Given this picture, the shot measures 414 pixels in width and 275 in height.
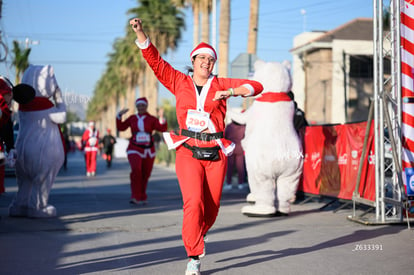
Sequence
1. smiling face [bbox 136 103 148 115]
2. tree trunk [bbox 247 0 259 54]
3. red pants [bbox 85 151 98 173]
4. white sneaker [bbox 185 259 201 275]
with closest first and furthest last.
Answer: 1. white sneaker [bbox 185 259 201 275]
2. smiling face [bbox 136 103 148 115]
3. red pants [bbox 85 151 98 173]
4. tree trunk [bbox 247 0 259 54]

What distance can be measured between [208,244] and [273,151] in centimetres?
263

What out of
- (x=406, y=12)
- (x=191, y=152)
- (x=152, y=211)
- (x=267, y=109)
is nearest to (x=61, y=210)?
(x=152, y=211)

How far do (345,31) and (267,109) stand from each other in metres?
38.7

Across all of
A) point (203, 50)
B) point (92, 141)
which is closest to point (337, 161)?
point (203, 50)

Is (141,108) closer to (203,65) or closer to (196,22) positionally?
(203,65)

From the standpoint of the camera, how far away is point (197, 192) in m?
5.36

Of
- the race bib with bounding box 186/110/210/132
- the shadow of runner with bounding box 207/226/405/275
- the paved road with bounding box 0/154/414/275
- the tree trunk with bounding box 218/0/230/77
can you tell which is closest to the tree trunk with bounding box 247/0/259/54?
the tree trunk with bounding box 218/0/230/77

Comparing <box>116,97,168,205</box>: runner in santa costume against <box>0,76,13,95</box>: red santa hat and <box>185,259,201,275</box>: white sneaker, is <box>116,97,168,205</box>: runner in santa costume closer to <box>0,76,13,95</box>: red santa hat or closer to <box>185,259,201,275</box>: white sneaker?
<box>0,76,13,95</box>: red santa hat

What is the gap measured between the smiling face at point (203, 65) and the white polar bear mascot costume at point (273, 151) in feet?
11.9

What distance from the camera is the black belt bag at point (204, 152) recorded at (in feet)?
18.2

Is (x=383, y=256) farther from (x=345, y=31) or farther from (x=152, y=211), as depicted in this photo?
(x=345, y=31)

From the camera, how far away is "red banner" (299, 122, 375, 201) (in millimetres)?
9375

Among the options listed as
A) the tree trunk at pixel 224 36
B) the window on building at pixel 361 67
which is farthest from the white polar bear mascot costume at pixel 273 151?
the window on building at pixel 361 67

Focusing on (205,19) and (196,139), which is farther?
(205,19)
